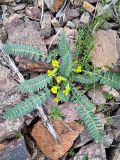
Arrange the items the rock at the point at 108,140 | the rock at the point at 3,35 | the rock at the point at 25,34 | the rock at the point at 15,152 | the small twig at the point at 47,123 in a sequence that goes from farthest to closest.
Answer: the rock at the point at 3,35, the rock at the point at 25,34, the rock at the point at 108,140, the small twig at the point at 47,123, the rock at the point at 15,152

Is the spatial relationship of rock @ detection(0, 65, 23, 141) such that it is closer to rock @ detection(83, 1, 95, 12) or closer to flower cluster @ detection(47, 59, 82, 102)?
flower cluster @ detection(47, 59, 82, 102)

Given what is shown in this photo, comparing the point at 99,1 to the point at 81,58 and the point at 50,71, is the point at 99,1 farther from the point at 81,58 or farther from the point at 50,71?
the point at 50,71

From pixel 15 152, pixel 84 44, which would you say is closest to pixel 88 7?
pixel 84 44

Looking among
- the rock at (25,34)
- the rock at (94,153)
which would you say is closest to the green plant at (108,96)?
the rock at (94,153)

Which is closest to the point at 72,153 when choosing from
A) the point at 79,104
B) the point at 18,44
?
the point at 79,104

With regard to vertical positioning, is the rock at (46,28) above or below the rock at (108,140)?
above

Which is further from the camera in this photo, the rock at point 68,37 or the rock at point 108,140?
the rock at point 68,37

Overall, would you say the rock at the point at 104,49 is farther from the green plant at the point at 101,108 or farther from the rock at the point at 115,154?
the rock at the point at 115,154
